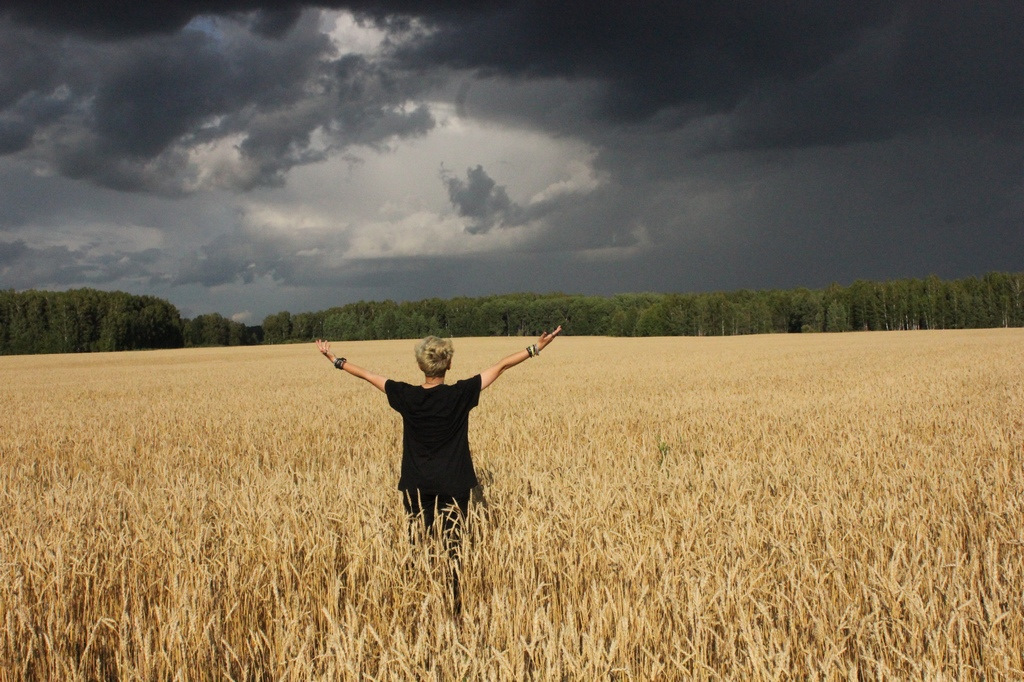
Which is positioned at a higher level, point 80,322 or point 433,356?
point 80,322

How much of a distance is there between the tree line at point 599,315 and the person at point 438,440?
10552 centimetres

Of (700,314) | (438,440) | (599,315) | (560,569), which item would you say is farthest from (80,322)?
(560,569)

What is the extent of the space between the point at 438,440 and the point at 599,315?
13585cm

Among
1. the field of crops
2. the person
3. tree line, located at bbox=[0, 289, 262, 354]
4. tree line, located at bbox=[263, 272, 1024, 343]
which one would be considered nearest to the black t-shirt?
the person

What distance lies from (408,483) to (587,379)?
18975 millimetres

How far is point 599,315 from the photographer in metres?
139

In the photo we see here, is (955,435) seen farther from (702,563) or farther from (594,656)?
(594,656)

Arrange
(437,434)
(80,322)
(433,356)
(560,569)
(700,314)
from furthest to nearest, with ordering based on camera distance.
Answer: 1. (700,314)
2. (80,322)
3. (437,434)
4. (433,356)
5. (560,569)

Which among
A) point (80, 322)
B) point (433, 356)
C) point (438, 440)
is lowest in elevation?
point (438, 440)

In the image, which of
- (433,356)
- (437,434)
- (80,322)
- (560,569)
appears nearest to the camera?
(560,569)

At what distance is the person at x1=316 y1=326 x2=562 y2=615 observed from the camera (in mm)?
4633

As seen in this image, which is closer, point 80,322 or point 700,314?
point 80,322

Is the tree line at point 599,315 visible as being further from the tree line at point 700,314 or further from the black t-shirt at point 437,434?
the black t-shirt at point 437,434

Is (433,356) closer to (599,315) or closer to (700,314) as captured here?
(700,314)
